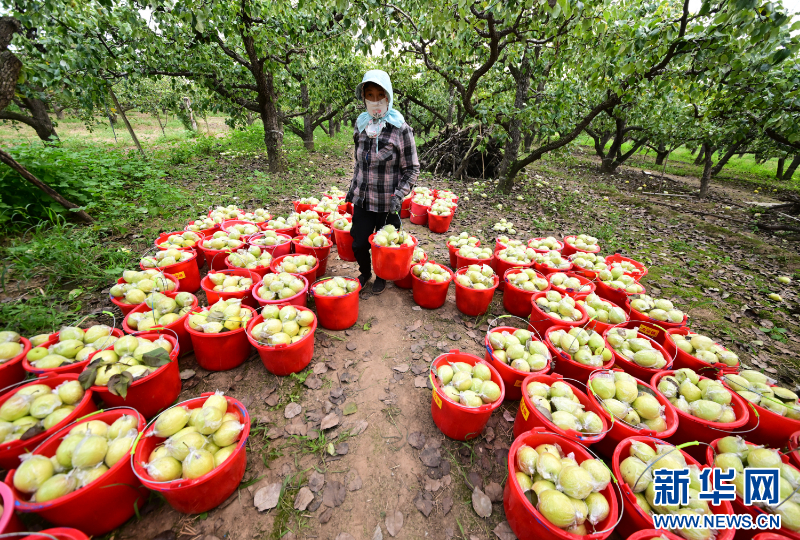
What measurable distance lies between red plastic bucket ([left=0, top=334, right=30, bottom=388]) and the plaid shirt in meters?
3.67

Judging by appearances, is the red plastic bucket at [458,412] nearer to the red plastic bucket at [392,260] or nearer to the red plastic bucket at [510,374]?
the red plastic bucket at [510,374]

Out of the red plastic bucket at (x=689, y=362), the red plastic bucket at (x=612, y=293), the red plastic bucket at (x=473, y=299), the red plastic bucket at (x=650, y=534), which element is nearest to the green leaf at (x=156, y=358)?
the red plastic bucket at (x=473, y=299)

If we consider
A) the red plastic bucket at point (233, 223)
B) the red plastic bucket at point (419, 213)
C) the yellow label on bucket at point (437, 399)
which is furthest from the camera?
the red plastic bucket at point (419, 213)

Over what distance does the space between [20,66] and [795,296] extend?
15457 millimetres

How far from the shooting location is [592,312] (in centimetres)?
371

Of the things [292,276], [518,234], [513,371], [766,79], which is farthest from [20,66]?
[766,79]

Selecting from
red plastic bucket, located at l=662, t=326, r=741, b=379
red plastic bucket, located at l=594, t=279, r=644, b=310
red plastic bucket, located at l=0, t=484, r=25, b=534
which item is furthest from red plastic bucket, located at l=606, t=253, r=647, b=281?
red plastic bucket, located at l=0, t=484, r=25, b=534

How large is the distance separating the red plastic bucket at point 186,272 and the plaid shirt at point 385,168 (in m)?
2.65

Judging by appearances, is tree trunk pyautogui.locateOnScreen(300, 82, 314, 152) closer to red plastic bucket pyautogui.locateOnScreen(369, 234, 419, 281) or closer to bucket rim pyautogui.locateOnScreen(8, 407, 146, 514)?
red plastic bucket pyautogui.locateOnScreen(369, 234, 419, 281)

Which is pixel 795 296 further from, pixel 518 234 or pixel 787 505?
pixel 787 505

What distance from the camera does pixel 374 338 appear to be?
12.9 ft

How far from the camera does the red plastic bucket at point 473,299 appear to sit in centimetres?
414

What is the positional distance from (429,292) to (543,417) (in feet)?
7.60

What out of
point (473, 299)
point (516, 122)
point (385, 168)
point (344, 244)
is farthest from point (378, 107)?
point (516, 122)
